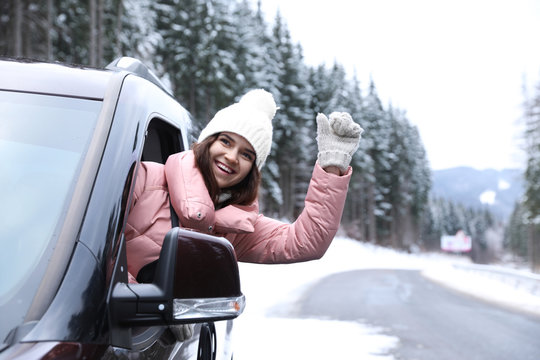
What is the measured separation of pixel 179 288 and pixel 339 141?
1482 mm

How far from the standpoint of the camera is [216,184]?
2.34m

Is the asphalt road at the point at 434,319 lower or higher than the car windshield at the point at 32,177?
lower

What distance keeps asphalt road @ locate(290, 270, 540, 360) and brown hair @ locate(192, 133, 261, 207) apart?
15.2 feet

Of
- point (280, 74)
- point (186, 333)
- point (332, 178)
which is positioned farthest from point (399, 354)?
point (280, 74)

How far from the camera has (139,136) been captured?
67.1 inches

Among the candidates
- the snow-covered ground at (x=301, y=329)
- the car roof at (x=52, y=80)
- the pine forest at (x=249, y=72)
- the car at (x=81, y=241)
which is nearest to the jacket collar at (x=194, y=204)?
the car at (x=81, y=241)

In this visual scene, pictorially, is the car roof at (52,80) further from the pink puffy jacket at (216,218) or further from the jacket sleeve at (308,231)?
the jacket sleeve at (308,231)

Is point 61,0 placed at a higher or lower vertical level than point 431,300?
higher

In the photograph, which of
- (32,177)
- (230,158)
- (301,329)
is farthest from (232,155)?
(301,329)

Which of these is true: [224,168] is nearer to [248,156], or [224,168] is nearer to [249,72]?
[248,156]

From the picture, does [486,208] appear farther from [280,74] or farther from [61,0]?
[61,0]

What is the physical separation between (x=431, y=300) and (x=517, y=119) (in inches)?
1462

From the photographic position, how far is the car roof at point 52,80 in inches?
66.7

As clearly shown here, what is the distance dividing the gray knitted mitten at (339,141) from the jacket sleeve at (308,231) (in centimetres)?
6
